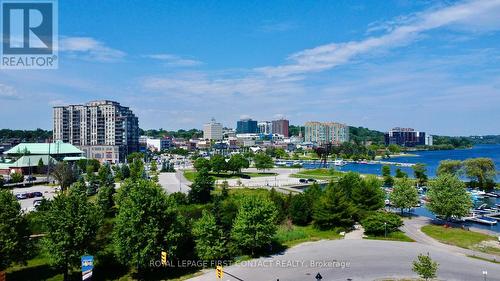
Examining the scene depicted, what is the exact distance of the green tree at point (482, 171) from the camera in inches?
2948

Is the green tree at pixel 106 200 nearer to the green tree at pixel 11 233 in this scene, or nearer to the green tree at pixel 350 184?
the green tree at pixel 11 233

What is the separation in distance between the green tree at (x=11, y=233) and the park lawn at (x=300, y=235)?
63.5 ft

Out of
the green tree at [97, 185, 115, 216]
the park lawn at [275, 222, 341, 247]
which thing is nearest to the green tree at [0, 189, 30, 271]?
the green tree at [97, 185, 115, 216]

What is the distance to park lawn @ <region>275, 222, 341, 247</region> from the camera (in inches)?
1371

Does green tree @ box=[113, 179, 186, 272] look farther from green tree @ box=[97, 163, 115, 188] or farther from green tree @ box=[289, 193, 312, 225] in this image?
green tree @ box=[97, 163, 115, 188]

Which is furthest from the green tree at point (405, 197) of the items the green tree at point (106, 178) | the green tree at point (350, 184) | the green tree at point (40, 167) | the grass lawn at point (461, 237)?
the green tree at point (40, 167)

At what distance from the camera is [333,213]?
38781 mm

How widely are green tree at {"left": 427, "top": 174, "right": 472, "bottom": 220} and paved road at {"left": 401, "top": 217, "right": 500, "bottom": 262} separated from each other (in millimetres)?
2293

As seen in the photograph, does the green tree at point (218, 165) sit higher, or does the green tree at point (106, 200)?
the green tree at point (218, 165)

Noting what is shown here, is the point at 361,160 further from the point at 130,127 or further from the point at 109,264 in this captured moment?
the point at 109,264

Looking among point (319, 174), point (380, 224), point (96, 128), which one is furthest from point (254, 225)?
point (96, 128)

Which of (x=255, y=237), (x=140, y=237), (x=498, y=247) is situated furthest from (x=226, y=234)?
(x=498, y=247)

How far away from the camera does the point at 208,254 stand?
1098 inches

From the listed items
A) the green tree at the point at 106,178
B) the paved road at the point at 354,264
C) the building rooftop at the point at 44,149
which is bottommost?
the paved road at the point at 354,264
